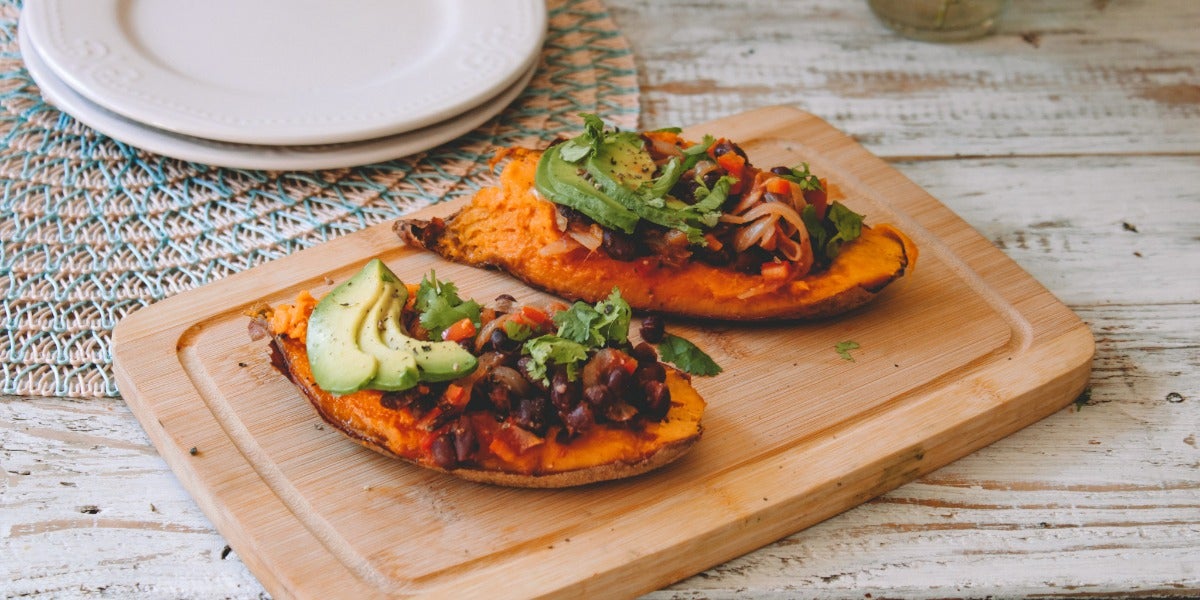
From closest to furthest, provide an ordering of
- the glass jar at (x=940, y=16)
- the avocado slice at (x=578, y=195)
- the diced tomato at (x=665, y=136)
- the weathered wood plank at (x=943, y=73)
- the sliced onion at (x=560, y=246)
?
the avocado slice at (x=578, y=195), the sliced onion at (x=560, y=246), the diced tomato at (x=665, y=136), the weathered wood plank at (x=943, y=73), the glass jar at (x=940, y=16)

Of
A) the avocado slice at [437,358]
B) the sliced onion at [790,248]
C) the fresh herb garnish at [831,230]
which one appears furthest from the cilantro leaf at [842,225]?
the avocado slice at [437,358]

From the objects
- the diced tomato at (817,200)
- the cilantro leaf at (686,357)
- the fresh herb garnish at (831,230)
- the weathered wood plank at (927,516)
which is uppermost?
the diced tomato at (817,200)

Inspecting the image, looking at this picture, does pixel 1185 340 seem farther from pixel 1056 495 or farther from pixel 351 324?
pixel 351 324

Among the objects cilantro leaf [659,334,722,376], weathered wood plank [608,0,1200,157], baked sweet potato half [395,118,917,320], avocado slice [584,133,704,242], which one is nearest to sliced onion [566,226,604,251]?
baked sweet potato half [395,118,917,320]

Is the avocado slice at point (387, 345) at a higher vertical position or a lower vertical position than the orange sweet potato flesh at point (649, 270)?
higher

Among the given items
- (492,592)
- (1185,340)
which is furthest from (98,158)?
(1185,340)

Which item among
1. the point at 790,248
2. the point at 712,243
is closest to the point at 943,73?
the point at 790,248

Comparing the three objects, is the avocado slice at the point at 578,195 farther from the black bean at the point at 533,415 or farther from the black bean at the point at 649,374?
the black bean at the point at 533,415

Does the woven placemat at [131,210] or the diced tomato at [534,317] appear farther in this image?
the woven placemat at [131,210]
